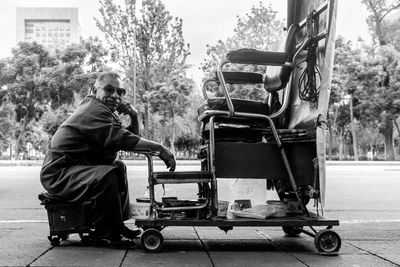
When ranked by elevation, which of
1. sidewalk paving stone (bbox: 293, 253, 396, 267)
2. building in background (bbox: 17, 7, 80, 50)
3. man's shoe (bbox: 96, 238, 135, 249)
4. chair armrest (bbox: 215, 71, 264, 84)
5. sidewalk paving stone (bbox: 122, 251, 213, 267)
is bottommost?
sidewalk paving stone (bbox: 293, 253, 396, 267)

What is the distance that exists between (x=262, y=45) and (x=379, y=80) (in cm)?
1256

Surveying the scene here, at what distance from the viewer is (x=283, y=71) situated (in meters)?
4.91

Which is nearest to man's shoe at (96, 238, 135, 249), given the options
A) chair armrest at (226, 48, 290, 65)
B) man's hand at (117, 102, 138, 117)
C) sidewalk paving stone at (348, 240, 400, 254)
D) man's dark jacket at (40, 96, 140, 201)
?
man's dark jacket at (40, 96, 140, 201)

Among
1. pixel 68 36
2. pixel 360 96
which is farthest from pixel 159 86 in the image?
pixel 68 36

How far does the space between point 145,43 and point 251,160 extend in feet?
128

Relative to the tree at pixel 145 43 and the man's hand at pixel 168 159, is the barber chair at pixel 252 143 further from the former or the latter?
the tree at pixel 145 43

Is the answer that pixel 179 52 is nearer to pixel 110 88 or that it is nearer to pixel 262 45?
pixel 262 45

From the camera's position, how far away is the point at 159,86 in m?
41.9

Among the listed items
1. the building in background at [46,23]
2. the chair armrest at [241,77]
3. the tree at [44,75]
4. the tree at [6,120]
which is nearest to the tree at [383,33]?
the tree at [44,75]

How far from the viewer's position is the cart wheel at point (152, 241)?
163 inches

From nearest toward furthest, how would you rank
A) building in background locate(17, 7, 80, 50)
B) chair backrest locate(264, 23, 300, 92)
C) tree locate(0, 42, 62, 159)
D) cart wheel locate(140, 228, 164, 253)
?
cart wheel locate(140, 228, 164, 253) → chair backrest locate(264, 23, 300, 92) → tree locate(0, 42, 62, 159) → building in background locate(17, 7, 80, 50)

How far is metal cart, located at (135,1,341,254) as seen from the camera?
166 inches

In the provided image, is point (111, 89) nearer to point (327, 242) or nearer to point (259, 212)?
point (259, 212)

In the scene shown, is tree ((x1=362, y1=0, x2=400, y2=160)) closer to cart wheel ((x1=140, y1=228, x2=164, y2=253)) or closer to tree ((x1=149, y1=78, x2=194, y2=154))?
tree ((x1=149, y1=78, x2=194, y2=154))
